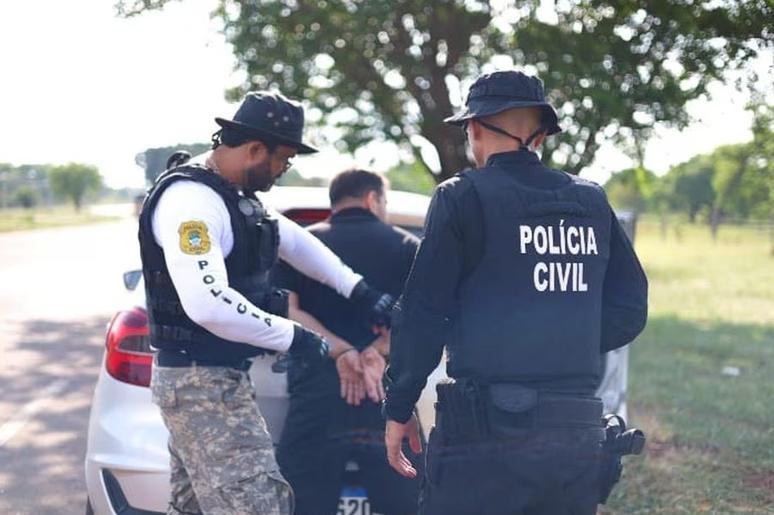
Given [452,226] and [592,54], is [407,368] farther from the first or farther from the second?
[592,54]

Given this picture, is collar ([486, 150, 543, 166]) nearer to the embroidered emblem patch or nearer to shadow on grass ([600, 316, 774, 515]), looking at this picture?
the embroidered emblem patch

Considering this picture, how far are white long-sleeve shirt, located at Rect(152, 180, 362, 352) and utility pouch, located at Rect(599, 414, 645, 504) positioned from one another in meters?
0.94

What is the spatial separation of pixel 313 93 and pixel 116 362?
1352 centimetres

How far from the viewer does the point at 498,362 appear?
8.63ft

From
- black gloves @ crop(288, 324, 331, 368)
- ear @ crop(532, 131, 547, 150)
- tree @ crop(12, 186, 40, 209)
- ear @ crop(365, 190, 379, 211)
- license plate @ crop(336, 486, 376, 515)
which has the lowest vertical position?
tree @ crop(12, 186, 40, 209)

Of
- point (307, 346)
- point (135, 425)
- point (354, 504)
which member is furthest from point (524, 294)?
point (135, 425)

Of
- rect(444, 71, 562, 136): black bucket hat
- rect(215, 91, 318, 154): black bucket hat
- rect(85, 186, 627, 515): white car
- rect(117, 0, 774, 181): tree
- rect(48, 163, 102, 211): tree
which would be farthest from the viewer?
rect(48, 163, 102, 211): tree

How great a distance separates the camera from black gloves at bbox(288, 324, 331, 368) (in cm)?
297

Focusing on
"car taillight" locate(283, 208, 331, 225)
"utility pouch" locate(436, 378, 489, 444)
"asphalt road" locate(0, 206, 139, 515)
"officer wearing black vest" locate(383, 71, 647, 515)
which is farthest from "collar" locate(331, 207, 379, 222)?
"utility pouch" locate(436, 378, 489, 444)

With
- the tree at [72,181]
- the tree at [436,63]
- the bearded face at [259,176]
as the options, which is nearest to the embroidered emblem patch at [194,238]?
the bearded face at [259,176]

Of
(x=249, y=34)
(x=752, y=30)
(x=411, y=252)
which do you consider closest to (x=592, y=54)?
(x=249, y=34)

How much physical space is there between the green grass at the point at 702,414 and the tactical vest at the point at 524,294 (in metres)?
→ 2.61

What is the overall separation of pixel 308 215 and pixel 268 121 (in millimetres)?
1207

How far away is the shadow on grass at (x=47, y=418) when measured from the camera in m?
5.16
